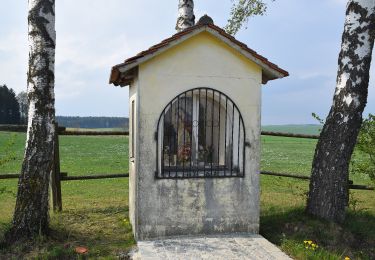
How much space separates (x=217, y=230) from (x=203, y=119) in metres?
1.75

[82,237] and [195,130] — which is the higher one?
[195,130]

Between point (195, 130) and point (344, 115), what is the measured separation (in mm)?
2513

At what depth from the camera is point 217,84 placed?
5746 mm

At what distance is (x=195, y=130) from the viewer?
598 centimetres

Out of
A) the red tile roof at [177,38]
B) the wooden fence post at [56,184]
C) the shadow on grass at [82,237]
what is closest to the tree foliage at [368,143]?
the red tile roof at [177,38]

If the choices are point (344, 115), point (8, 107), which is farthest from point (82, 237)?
point (8, 107)

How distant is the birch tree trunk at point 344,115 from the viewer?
6297 millimetres

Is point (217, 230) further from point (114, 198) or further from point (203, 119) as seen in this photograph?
point (114, 198)

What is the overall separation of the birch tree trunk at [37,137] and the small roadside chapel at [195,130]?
1.04 metres

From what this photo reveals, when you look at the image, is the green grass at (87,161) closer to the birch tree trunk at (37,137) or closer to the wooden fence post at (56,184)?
the birch tree trunk at (37,137)

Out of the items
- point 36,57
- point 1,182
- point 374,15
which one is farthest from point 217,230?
point 1,182

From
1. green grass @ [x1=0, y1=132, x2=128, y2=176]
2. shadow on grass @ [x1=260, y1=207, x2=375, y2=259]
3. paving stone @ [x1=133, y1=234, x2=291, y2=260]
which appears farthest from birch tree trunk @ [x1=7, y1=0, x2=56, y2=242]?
shadow on grass @ [x1=260, y1=207, x2=375, y2=259]

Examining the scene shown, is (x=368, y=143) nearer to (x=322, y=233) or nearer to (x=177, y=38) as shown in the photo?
(x=322, y=233)

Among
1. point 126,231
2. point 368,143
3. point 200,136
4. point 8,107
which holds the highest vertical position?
point 8,107
